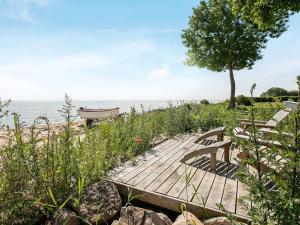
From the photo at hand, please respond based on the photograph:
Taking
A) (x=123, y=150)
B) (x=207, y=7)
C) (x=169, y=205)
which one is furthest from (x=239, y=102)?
(x=169, y=205)

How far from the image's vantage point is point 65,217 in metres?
3.36

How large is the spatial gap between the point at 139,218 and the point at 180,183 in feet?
4.17

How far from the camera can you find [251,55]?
2514cm

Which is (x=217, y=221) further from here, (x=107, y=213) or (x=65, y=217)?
(x=65, y=217)

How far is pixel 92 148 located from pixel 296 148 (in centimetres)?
368

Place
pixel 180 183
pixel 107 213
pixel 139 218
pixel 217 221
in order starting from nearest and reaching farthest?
1. pixel 217 221
2. pixel 139 218
3. pixel 107 213
4. pixel 180 183

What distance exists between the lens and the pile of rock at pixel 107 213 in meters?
3.31

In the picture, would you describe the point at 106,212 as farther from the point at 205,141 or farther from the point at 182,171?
the point at 205,141

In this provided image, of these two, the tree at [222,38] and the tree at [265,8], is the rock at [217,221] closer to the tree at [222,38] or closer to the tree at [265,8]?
the tree at [265,8]

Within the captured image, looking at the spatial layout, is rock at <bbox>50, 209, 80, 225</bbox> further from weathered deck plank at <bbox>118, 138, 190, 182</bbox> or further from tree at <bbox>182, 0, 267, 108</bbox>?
tree at <bbox>182, 0, 267, 108</bbox>

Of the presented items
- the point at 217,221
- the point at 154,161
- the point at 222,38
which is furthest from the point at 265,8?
the point at 217,221

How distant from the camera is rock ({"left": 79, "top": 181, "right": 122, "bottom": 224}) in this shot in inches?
142

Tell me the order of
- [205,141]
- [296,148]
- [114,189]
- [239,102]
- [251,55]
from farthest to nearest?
[239,102] < [251,55] < [205,141] < [114,189] < [296,148]

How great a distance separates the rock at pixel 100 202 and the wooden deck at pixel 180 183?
1.18 feet
